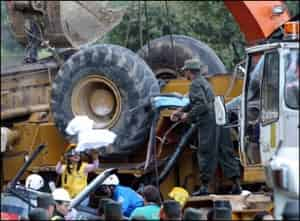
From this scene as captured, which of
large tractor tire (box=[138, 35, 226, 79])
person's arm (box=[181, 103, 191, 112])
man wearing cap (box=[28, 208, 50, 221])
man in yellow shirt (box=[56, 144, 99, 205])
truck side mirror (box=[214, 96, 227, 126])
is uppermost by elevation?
large tractor tire (box=[138, 35, 226, 79])

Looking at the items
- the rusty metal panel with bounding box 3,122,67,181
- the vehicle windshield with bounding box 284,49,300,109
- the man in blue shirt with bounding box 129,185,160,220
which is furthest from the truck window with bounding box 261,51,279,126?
the rusty metal panel with bounding box 3,122,67,181

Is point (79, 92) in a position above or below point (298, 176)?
above

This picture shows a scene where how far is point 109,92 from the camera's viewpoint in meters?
15.2

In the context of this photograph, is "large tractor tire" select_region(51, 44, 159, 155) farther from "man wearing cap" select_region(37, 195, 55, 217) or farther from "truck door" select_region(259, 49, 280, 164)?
"man wearing cap" select_region(37, 195, 55, 217)

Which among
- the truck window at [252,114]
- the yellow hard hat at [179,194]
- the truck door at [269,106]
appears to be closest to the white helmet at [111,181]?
the yellow hard hat at [179,194]

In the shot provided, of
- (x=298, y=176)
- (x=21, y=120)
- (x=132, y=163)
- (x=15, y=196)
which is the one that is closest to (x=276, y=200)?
(x=298, y=176)

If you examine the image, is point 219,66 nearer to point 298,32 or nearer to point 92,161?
point 92,161

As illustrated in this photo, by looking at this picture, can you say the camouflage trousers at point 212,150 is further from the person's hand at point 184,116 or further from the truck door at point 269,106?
the truck door at point 269,106

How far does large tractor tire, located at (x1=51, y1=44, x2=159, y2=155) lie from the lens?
14.8m

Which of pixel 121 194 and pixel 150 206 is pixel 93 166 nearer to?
pixel 121 194

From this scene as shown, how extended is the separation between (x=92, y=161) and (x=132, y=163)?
2.65 ft

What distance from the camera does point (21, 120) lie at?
16.0 metres

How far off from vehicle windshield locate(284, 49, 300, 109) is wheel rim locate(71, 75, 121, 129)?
516 cm

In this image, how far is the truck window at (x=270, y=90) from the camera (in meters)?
10.4
